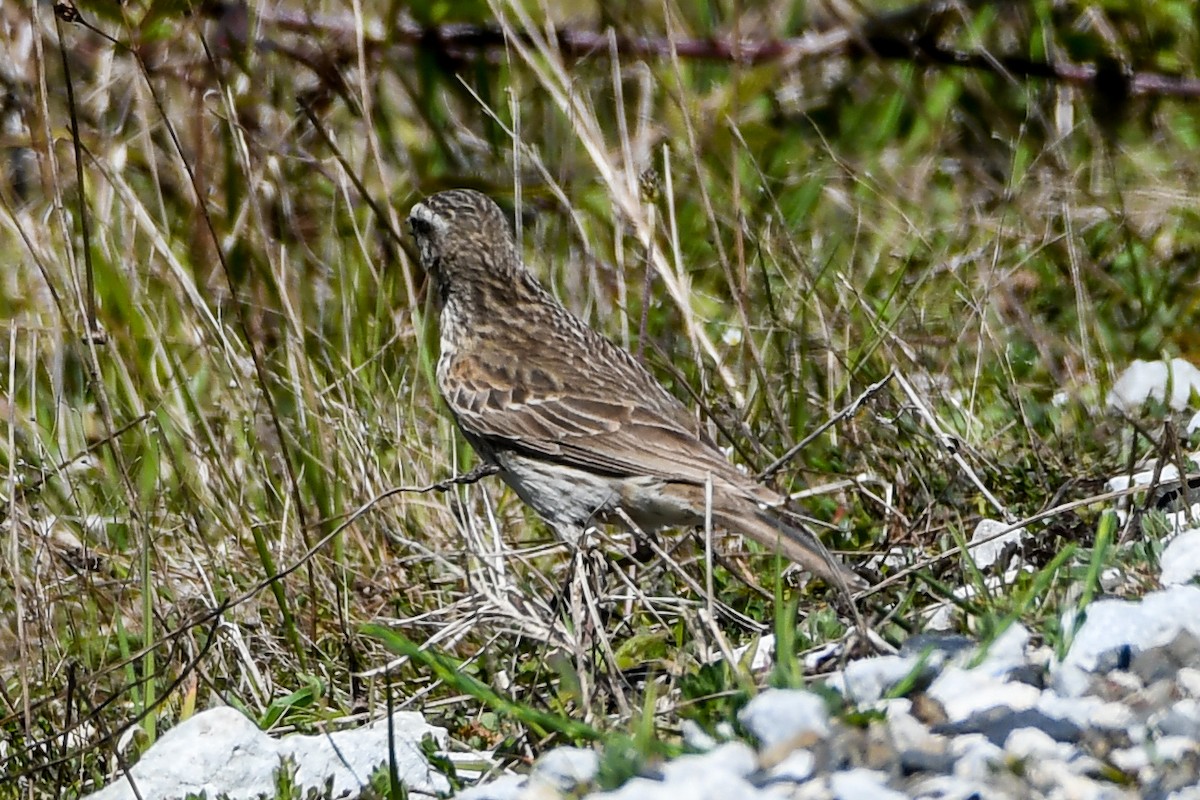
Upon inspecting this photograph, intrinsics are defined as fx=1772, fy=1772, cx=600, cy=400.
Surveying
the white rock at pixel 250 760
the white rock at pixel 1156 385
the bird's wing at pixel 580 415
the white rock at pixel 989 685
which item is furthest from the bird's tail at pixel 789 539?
the white rock at pixel 1156 385

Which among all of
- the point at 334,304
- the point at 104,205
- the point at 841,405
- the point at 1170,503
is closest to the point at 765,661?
the point at 1170,503

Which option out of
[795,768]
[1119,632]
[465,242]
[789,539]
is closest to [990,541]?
[789,539]

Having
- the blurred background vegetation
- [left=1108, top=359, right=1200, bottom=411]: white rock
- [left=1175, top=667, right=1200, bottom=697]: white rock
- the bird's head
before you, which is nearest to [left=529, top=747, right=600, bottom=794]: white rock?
the blurred background vegetation

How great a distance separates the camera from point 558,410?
16.6 feet

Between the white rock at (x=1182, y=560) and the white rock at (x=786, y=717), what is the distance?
0.85 meters

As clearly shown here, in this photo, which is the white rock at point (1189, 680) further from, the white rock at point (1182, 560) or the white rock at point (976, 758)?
the white rock at point (1182, 560)

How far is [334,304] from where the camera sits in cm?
607

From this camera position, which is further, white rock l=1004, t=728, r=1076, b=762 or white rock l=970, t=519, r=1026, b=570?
white rock l=970, t=519, r=1026, b=570

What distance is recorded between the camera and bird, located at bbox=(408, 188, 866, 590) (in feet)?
15.1

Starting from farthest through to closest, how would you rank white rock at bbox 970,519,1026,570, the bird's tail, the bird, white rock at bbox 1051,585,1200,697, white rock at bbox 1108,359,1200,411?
1. white rock at bbox 1108,359,1200,411
2. the bird
3. white rock at bbox 970,519,1026,570
4. the bird's tail
5. white rock at bbox 1051,585,1200,697

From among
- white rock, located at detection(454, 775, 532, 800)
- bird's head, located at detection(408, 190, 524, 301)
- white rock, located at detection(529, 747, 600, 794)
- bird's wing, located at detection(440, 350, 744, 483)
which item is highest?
bird's head, located at detection(408, 190, 524, 301)

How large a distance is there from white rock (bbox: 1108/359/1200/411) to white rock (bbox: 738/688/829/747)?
97.8 inches

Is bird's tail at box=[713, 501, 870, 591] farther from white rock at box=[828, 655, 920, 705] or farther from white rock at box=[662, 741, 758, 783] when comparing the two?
white rock at box=[662, 741, 758, 783]

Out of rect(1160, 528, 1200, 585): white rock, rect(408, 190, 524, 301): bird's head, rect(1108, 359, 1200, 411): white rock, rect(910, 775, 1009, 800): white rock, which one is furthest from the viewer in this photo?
rect(408, 190, 524, 301): bird's head
